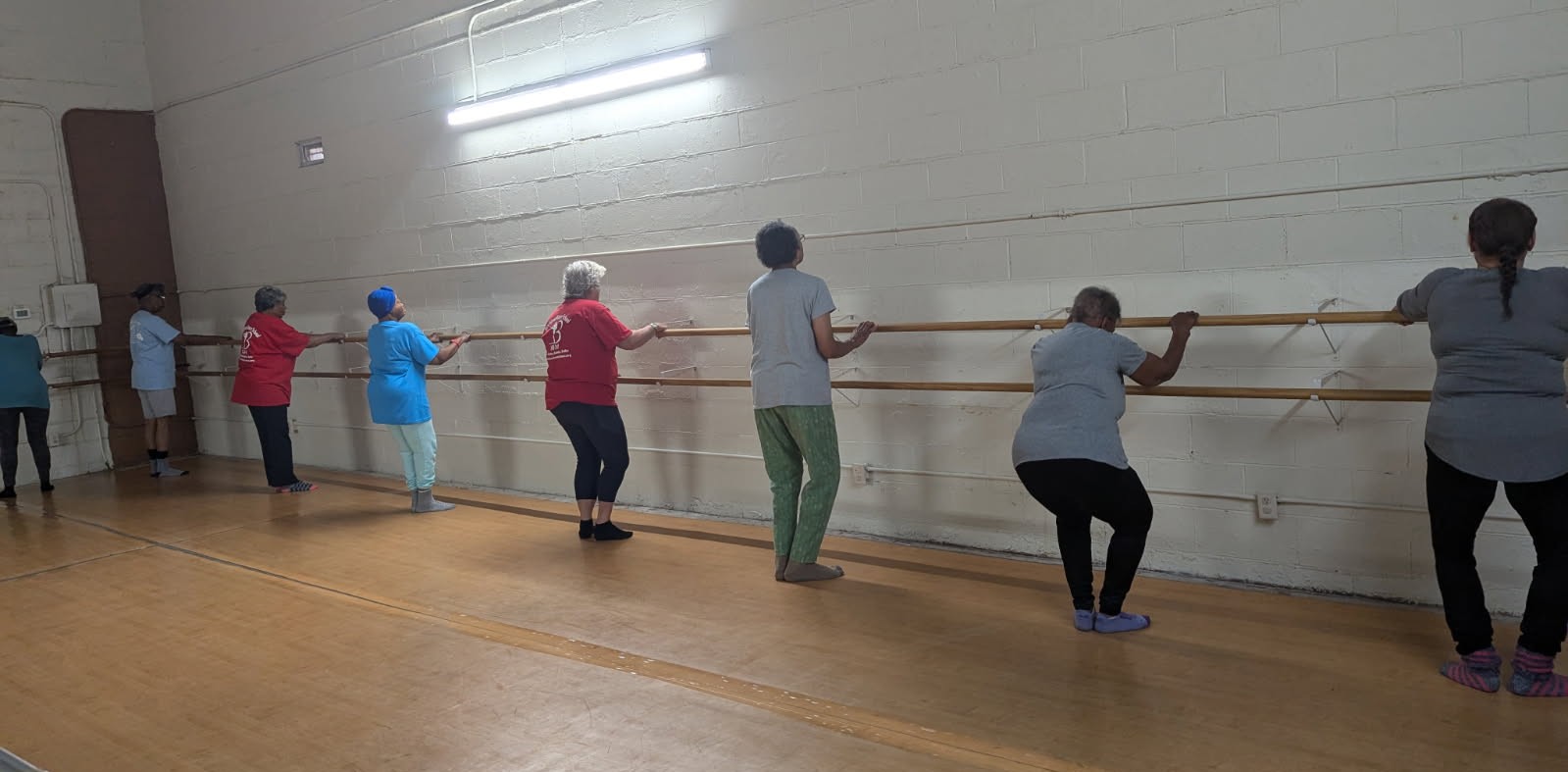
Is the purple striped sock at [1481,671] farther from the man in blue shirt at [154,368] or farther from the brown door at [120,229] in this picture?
the brown door at [120,229]

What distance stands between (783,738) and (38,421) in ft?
22.6

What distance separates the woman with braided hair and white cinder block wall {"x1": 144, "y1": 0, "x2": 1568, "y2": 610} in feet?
1.96

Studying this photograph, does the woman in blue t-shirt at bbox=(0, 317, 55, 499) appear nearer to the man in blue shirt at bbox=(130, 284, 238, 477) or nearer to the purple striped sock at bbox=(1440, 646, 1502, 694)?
the man in blue shirt at bbox=(130, 284, 238, 477)

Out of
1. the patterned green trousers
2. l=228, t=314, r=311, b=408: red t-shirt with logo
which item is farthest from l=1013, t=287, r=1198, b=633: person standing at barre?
l=228, t=314, r=311, b=408: red t-shirt with logo

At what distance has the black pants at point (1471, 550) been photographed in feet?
9.32

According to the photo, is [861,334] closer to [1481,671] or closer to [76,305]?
[1481,671]

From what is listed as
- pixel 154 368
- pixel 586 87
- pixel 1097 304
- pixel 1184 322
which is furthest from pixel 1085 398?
pixel 154 368

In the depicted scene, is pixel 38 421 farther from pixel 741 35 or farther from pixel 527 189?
pixel 741 35

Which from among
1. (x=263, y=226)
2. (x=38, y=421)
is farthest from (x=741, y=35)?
Result: (x=38, y=421)

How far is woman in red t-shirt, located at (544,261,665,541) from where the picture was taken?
17.0 feet

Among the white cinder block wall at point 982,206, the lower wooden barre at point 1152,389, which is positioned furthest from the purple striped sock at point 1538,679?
the lower wooden barre at point 1152,389

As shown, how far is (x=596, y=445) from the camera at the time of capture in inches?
207

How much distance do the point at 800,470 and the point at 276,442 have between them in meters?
4.30

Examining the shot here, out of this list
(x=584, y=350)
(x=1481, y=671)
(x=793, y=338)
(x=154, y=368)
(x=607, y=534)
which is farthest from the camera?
(x=154, y=368)
